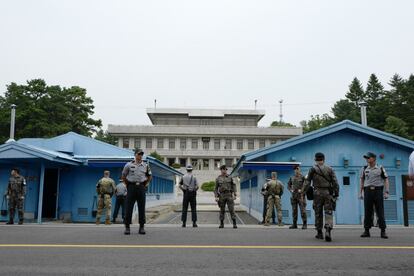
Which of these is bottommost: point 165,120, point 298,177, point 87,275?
point 87,275

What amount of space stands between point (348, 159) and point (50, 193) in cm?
1287

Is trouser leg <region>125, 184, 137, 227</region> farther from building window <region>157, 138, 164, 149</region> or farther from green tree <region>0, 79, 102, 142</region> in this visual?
building window <region>157, 138, 164, 149</region>

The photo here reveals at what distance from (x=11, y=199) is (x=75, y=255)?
29.5ft

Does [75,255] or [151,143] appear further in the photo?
[151,143]

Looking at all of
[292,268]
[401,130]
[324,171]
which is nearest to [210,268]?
[292,268]

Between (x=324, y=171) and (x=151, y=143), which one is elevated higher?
(x=151, y=143)

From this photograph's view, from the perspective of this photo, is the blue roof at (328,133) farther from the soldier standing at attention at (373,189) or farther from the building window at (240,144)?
the building window at (240,144)

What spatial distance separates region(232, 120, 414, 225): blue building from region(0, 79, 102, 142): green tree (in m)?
37.0

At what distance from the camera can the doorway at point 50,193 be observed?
1734 centimetres

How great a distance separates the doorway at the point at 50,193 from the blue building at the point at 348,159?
8.34 m

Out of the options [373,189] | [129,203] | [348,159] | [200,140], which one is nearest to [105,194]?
[129,203]

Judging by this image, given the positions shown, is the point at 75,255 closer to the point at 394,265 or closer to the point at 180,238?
the point at 180,238

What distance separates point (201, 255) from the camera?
6.16 m

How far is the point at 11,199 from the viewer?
13812 millimetres
